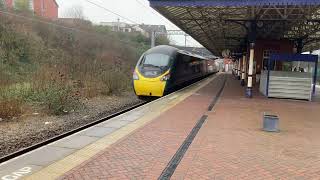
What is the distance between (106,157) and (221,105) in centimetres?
954

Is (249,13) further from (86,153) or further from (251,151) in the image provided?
(86,153)

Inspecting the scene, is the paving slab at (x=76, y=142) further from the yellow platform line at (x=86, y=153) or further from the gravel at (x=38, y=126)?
the gravel at (x=38, y=126)

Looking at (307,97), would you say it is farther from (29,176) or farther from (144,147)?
(29,176)

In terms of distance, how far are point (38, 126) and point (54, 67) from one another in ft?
25.6

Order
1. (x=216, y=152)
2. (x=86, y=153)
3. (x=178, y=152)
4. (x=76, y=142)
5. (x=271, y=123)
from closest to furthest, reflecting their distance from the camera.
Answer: (x=86, y=153) → (x=178, y=152) → (x=216, y=152) → (x=76, y=142) → (x=271, y=123)

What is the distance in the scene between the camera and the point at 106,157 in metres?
7.39

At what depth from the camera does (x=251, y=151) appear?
8.23m

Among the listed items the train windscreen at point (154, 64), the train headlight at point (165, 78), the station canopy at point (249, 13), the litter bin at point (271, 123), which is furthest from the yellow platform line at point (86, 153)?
the station canopy at point (249, 13)

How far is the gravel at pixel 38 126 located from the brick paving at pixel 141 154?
8.88 ft

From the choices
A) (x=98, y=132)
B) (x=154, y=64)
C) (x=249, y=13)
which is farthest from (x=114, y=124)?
(x=249, y=13)

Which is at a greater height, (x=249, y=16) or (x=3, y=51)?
(x=249, y=16)

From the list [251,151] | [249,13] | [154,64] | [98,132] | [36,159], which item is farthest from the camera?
[249,13]

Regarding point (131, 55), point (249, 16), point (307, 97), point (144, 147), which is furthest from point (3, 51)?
point (131, 55)

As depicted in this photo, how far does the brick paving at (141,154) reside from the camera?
643 cm
